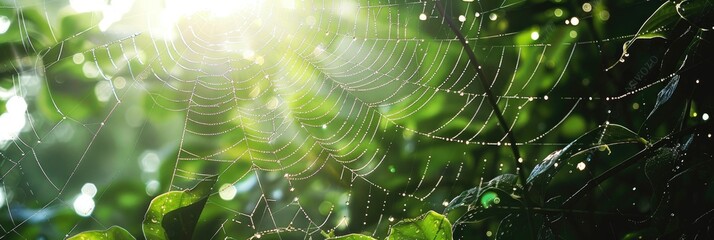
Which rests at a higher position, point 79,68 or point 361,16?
point 361,16

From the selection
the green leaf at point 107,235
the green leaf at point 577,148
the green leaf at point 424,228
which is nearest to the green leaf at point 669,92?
the green leaf at point 577,148

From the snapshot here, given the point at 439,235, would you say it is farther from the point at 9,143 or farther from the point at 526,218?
the point at 9,143

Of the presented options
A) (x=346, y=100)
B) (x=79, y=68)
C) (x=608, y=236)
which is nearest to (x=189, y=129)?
(x=79, y=68)

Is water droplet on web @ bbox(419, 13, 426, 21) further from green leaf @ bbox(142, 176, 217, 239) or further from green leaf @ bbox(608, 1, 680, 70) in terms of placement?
Result: green leaf @ bbox(142, 176, 217, 239)

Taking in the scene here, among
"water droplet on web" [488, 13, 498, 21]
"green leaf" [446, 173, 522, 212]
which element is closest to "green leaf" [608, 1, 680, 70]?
"green leaf" [446, 173, 522, 212]

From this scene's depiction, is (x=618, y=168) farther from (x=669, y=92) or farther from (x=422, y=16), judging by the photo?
(x=422, y=16)

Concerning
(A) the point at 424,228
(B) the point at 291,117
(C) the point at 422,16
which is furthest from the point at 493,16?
(A) the point at 424,228
